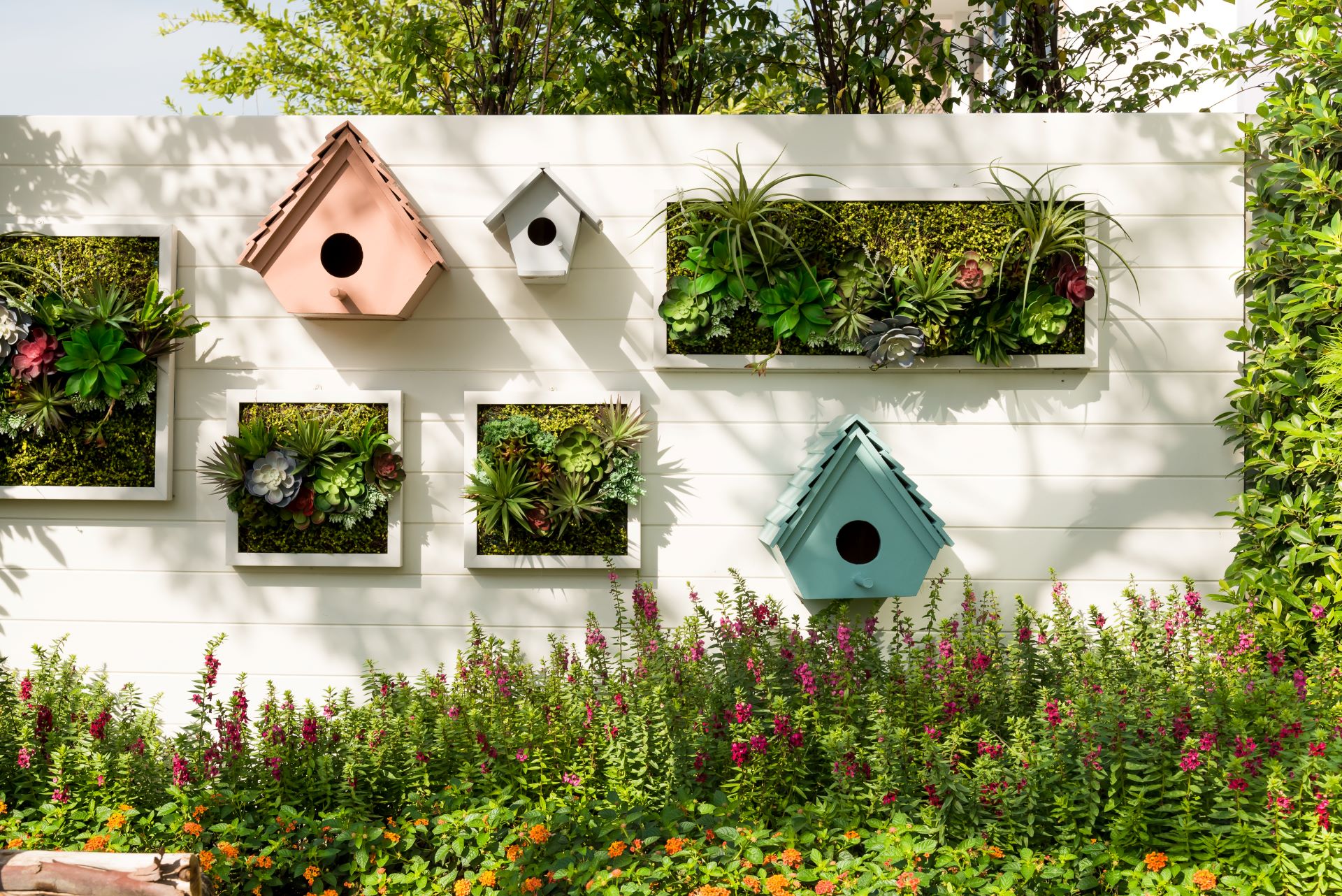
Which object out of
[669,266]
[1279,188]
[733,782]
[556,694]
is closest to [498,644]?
[556,694]

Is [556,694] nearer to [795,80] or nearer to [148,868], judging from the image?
[148,868]

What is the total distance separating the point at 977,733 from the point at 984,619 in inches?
32.0

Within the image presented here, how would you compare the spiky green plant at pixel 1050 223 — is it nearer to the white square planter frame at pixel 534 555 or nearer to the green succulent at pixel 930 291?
the green succulent at pixel 930 291

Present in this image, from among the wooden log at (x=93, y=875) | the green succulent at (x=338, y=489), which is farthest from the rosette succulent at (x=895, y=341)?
the wooden log at (x=93, y=875)

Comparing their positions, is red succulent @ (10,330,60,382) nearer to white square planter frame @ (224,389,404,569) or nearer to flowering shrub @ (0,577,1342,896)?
white square planter frame @ (224,389,404,569)

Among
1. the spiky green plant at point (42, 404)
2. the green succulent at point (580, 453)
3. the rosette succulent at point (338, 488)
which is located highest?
the spiky green plant at point (42, 404)

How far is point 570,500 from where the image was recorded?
3223mm

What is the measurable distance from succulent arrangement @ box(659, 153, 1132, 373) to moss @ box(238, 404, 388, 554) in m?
1.19

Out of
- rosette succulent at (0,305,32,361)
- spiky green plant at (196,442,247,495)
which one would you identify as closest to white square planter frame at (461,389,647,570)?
spiky green plant at (196,442,247,495)

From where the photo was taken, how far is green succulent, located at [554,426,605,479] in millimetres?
3227

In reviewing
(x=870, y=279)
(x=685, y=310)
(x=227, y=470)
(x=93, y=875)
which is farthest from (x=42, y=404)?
(x=870, y=279)

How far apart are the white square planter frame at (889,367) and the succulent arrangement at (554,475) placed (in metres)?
0.28

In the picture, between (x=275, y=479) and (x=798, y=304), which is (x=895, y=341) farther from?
(x=275, y=479)

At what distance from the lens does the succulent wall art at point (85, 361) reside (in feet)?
10.5
